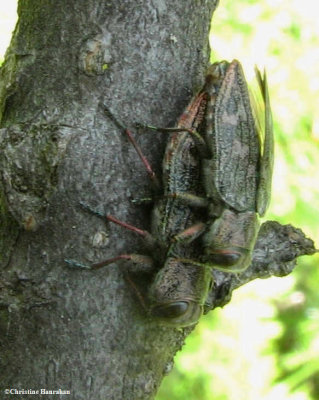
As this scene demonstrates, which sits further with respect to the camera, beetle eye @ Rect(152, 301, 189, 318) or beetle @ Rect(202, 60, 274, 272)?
beetle @ Rect(202, 60, 274, 272)

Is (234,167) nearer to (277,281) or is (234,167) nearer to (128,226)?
(128,226)

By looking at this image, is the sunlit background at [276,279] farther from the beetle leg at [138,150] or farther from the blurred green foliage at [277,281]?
the beetle leg at [138,150]

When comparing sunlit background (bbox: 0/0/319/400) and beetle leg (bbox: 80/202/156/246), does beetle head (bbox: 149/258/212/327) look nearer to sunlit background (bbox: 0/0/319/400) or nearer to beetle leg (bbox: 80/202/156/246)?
beetle leg (bbox: 80/202/156/246)

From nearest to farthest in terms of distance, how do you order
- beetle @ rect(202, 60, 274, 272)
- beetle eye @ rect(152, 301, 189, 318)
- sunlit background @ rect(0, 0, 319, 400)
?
beetle eye @ rect(152, 301, 189, 318) < beetle @ rect(202, 60, 274, 272) < sunlit background @ rect(0, 0, 319, 400)

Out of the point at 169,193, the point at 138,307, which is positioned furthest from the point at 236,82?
the point at 138,307

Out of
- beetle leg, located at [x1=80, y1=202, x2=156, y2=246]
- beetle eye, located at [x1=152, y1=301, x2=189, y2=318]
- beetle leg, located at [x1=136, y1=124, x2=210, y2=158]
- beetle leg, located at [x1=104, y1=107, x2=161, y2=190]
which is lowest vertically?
beetle eye, located at [x1=152, y1=301, x2=189, y2=318]

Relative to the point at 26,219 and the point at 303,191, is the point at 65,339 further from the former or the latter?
the point at 303,191

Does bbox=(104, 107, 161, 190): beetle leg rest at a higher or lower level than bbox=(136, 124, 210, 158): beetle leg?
lower

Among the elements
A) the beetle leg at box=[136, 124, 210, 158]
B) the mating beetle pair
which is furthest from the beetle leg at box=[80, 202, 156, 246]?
the beetle leg at box=[136, 124, 210, 158]
